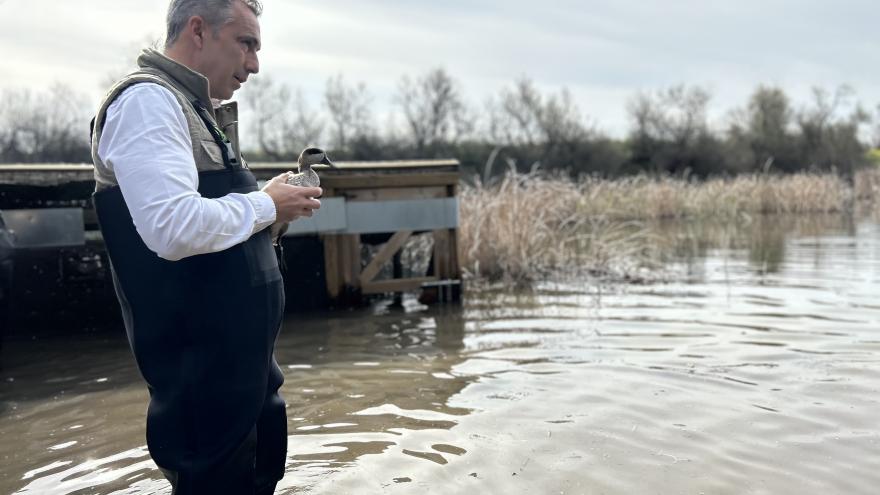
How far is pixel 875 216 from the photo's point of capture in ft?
64.0

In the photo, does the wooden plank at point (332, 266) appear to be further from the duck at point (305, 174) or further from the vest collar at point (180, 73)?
the vest collar at point (180, 73)

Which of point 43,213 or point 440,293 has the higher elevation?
point 43,213

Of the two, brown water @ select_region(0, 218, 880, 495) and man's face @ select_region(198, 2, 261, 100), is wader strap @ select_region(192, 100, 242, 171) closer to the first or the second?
man's face @ select_region(198, 2, 261, 100)

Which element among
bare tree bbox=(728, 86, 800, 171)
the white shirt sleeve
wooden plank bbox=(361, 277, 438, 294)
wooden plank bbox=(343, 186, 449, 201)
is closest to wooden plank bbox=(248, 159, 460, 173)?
wooden plank bbox=(343, 186, 449, 201)

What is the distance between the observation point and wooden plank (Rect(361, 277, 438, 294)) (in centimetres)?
720

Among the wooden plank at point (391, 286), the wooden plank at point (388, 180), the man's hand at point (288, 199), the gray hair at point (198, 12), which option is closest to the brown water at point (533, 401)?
the wooden plank at point (391, 286)

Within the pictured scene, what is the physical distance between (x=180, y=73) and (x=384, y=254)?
17.2 feet

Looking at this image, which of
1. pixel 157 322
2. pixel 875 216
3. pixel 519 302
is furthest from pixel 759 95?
pixel 157 322

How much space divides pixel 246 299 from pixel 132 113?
1.64 feet

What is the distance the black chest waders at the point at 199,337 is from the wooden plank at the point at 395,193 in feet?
16.5

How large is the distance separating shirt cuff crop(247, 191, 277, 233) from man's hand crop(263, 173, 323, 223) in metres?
0.03

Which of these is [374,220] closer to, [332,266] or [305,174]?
[332,266]

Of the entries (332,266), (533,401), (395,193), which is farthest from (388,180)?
(533,401)

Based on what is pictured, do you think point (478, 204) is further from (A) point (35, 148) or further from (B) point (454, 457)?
(A) point (35, 148)
